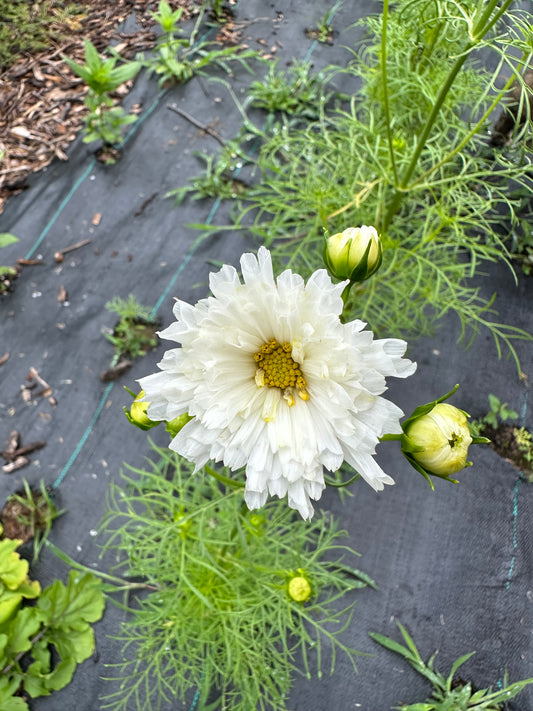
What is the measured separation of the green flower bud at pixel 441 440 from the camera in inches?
23.6

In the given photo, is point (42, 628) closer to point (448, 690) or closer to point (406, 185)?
point (448, 690)

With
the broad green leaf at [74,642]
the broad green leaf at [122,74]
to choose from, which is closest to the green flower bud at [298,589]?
the broad green leaf at [74,642]

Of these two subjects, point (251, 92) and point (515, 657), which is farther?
point (251, 92)

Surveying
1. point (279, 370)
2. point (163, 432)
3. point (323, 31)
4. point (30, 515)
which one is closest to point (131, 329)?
point (163, 432)

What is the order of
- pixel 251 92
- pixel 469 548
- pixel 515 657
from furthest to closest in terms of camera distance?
pixel 251 92 < pixel 469 548 < pixel 515 657

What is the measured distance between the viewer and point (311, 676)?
4.34 ft

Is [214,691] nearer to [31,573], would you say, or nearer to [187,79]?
[31,573]

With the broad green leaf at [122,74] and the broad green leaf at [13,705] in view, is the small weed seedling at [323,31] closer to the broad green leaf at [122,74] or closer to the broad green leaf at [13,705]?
the broad green leaf at [122,74]

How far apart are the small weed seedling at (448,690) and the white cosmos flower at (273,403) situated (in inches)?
37.5

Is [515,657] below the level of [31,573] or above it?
below

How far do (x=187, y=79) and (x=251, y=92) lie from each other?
0.29 metres

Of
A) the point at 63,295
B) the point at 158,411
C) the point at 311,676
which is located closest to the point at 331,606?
the point at 311,676

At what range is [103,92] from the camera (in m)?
1.98

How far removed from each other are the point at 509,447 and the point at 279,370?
1.13 meters
